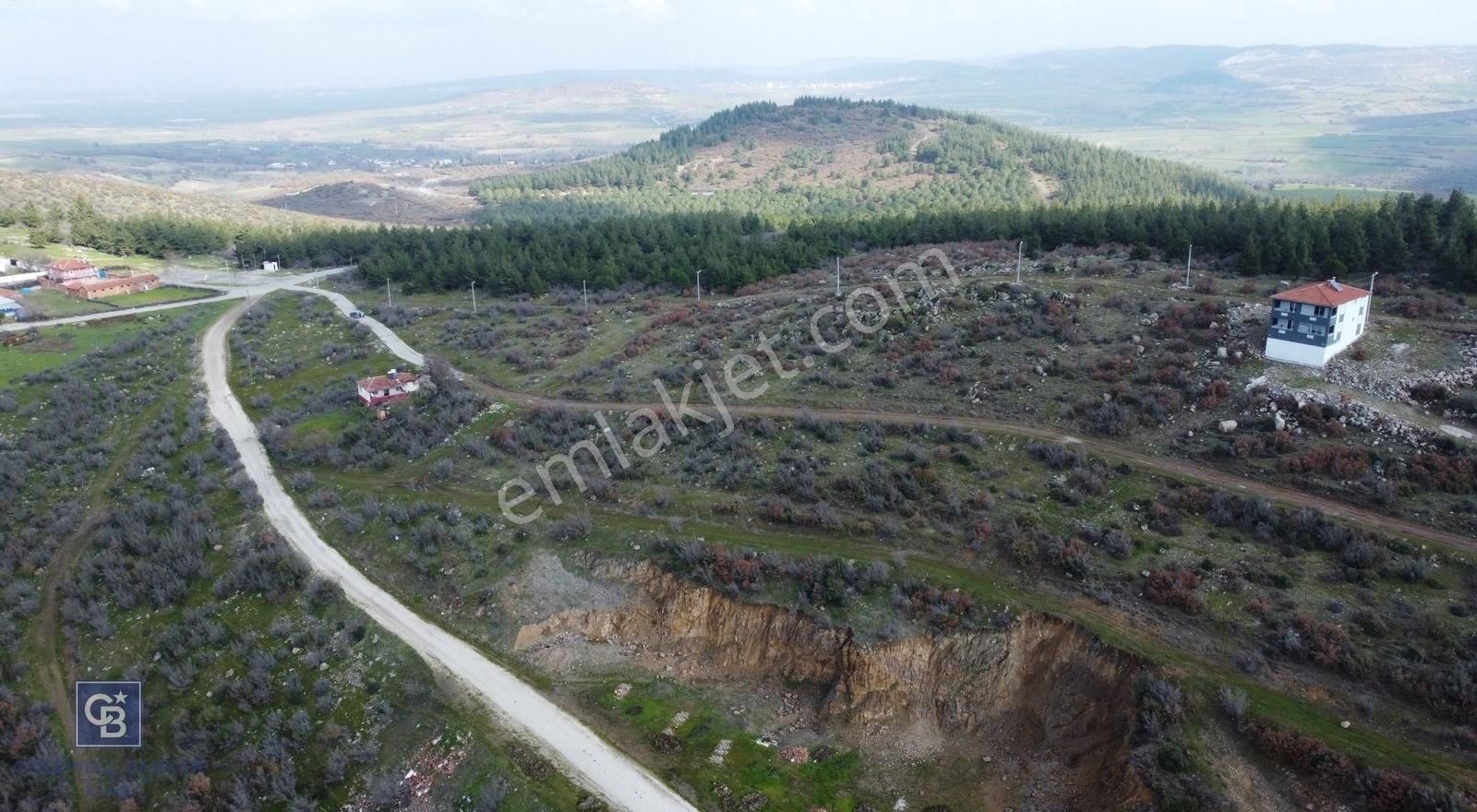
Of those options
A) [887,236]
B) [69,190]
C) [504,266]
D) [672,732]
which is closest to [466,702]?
[672,732]

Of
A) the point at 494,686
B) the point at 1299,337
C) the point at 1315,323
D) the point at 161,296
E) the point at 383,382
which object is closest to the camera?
the point at 494,686

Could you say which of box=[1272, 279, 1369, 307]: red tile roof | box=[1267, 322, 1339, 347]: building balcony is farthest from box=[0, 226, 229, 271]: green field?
box=[1272, 279, 1369, 307]: red tile roof

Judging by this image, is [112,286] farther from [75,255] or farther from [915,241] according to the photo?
[915,241]

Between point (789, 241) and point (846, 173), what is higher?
point (846, 173)

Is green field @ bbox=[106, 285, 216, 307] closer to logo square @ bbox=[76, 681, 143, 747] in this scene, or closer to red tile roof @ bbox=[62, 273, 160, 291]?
red tile roof @ bbox=[62, 273, 160, 291]

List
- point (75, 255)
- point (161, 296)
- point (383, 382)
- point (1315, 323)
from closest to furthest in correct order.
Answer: point (1315, 323) → point (383, 382) → point (161, 296) → point (75, 255)

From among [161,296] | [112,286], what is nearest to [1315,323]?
[161,296]

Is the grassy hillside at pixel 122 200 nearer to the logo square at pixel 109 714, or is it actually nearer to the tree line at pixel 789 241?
the tree line at pixel 789 241
